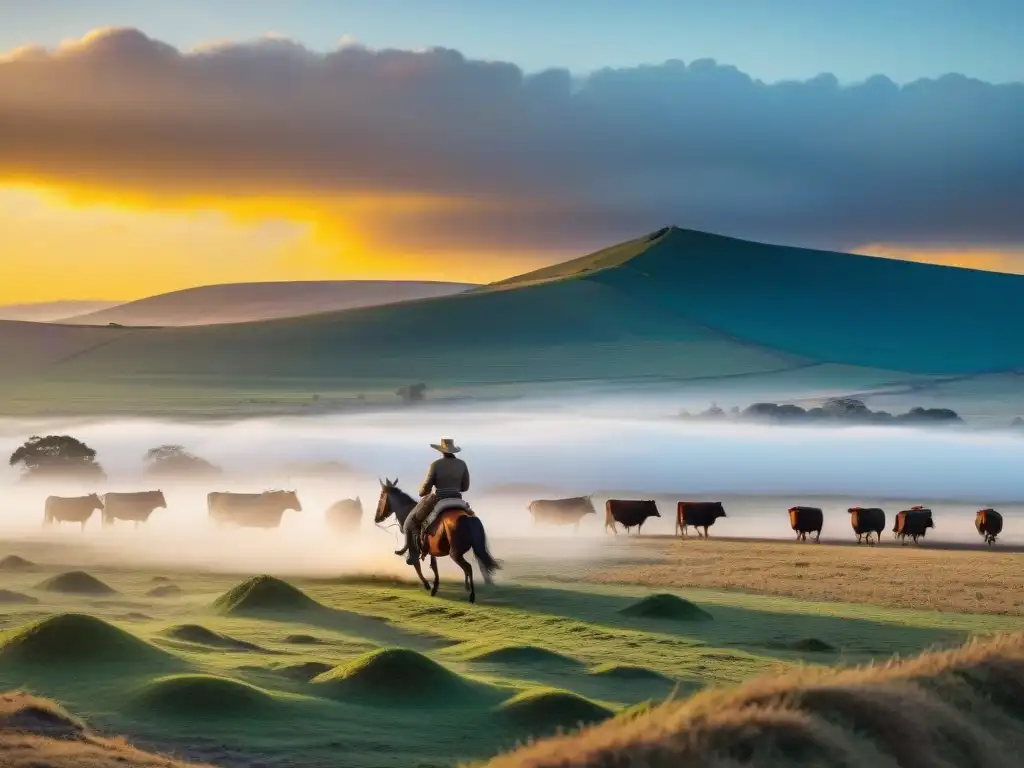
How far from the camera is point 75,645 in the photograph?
21812mm

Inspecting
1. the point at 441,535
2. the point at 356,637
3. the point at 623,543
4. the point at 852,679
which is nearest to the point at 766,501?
the point at 623,543

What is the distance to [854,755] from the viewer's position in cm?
1014

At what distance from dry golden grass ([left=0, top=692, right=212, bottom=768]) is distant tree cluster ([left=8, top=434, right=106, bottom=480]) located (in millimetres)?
68115

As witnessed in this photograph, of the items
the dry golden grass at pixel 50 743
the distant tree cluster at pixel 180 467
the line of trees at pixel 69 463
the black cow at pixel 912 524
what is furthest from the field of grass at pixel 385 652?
the distant tree cluster at pixel 180 467

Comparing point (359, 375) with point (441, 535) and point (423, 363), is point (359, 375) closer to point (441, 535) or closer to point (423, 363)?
point (423, 363)

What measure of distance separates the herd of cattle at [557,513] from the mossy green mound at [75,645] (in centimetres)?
3028

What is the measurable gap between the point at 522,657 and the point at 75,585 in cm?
1199

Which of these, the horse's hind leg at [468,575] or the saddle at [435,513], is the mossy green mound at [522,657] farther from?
the saddle at [435,513]

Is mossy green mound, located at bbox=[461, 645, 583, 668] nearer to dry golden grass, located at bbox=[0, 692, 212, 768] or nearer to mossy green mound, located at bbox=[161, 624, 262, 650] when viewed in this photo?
mossy green mound, located at bbox=[161, 624, 262, 650]

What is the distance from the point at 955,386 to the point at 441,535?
160597 mm

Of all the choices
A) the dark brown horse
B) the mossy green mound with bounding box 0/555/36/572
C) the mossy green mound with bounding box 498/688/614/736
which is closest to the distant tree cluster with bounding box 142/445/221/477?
the mossy green mound with bounding box 0/555/36/572

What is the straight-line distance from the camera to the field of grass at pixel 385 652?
18641 millimetres

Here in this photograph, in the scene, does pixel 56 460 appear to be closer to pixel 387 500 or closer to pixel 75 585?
pixel 387 500

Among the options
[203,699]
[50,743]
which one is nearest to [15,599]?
[203,699]
